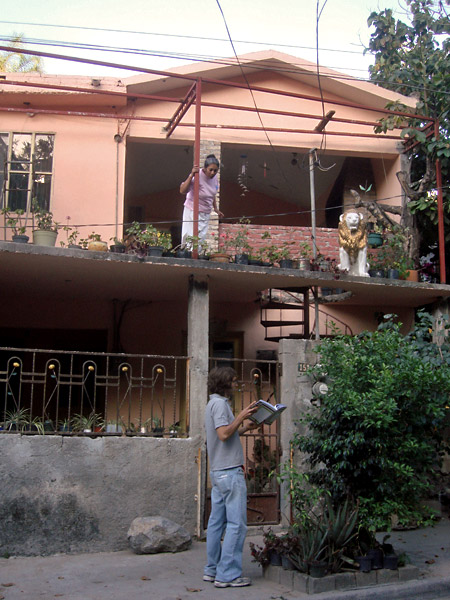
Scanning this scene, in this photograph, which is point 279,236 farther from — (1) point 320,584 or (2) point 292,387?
(1) point 320,584

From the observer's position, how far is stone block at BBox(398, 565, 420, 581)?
6034mm

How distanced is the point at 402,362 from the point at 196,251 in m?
3.26

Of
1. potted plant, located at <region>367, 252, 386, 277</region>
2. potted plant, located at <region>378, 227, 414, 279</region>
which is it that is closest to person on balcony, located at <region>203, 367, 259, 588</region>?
potted plant, located at <region>367, 252, 386, 277</region>

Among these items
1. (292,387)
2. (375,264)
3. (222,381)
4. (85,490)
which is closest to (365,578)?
(222,381)

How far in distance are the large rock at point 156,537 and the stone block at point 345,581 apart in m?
2.18

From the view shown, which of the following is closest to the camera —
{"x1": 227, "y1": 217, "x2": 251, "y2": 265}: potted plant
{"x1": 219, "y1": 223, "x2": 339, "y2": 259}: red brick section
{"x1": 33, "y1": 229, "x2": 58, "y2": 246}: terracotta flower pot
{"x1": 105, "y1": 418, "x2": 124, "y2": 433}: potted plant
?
{"x1": 105, "y1": 418, "x2": 124, "y2": 433}: potted plant

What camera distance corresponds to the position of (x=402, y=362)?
21.2ft

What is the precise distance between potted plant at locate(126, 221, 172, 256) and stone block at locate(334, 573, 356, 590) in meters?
4.39

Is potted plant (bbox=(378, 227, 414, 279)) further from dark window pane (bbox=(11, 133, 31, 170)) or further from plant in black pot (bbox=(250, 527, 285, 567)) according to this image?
dark window pane (bbox=(11, 133, 31, 170))

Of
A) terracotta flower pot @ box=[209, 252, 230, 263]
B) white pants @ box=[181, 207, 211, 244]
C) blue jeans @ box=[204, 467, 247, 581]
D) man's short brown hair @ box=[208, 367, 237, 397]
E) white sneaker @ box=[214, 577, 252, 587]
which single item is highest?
white pants @ box=[181, 207, 211, 244]

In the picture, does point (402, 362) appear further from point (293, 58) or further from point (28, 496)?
point (293, 58)

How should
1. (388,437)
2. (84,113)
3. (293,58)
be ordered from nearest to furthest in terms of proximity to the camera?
(388,437) → (84,113) → (293,58)

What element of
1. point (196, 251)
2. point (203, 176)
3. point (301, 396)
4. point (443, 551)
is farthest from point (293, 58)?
point (443, 551)

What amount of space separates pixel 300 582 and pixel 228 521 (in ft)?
2.72
